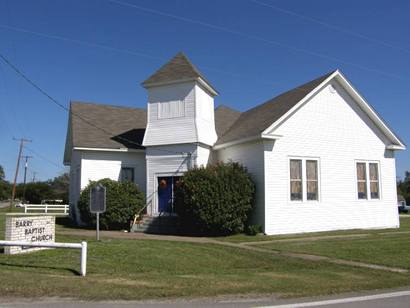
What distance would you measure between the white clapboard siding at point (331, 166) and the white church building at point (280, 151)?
5cm

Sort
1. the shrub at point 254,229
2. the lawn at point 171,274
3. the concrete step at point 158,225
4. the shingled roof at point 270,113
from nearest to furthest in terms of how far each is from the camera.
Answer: the lawn at point 171,274, the shrub at point 254,229, the shingled roof at point 270,113, the concrete step at point 158,225

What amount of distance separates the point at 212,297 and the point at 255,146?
47.0 ft

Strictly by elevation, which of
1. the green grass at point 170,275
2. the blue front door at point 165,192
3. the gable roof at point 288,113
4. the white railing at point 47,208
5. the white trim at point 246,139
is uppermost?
the gable roof at point 288,113

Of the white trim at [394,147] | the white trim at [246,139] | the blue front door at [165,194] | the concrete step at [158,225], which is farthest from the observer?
the white trim at [394,147]

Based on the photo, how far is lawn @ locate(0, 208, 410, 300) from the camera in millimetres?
9062

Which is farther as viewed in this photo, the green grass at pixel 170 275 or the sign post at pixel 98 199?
the sign post at pixel 98 199

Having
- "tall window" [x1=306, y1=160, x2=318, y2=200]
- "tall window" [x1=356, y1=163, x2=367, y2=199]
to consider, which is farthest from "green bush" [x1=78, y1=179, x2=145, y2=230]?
"tall window" [x1=356, y1=163, x2=367, y2=199]

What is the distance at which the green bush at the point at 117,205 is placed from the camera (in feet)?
79.3

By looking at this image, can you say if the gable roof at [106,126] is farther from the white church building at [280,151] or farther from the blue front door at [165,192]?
the blue front door at [165,192]

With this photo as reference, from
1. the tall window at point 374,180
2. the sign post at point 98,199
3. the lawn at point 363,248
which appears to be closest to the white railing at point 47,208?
the sign post at point 98,199

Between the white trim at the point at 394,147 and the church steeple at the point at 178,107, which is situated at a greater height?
the church steeple at the point at 178,107

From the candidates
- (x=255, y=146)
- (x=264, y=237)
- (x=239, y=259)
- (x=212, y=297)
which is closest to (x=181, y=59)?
(x=255, y=146)

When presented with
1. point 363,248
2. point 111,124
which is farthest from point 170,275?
point 111,124

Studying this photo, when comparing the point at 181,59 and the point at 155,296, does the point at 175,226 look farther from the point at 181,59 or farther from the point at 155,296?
the point at 155,296
